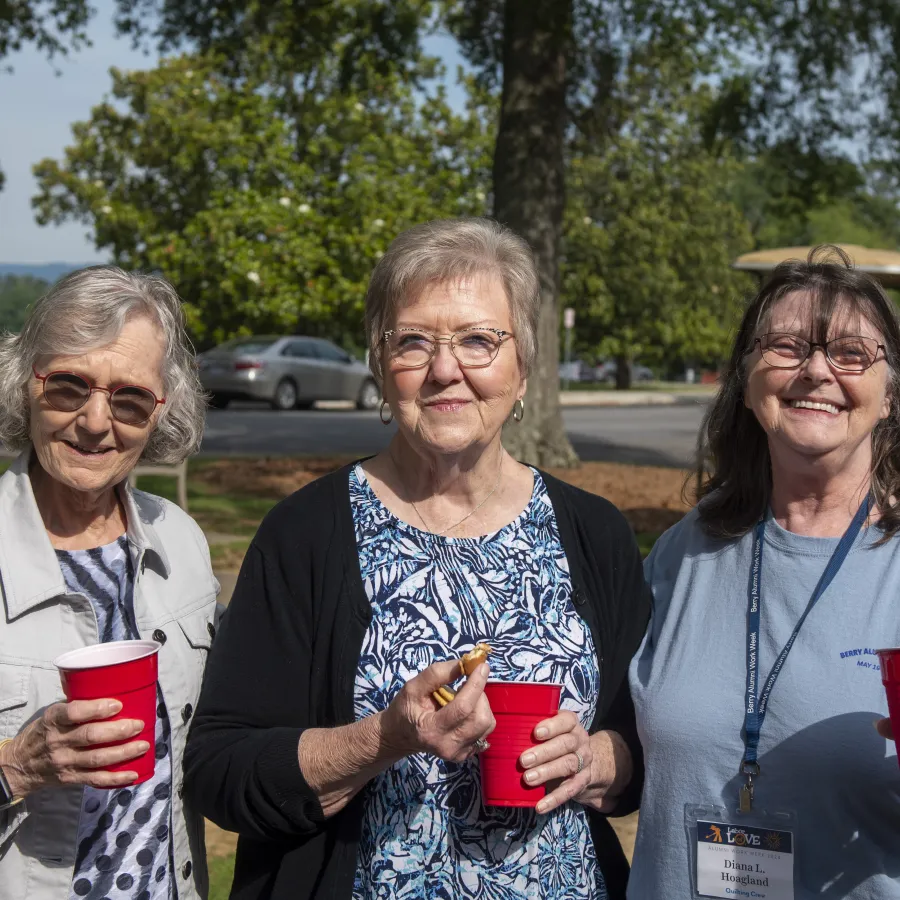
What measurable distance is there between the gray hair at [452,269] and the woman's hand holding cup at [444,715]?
0.83 metres

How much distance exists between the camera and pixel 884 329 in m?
2.45

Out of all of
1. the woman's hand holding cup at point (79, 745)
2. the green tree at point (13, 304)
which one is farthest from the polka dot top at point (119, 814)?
the green tree at point (13, 304)

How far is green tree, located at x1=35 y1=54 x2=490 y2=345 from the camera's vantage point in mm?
29109

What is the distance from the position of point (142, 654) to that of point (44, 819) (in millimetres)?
449

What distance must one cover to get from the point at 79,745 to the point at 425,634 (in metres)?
0.70

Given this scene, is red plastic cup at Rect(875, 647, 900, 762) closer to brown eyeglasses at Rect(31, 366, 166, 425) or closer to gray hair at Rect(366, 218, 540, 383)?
gray hair at Rect(366, 218, 540, 383)

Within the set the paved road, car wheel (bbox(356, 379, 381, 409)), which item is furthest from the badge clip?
car wheel (bbox(356, 379, 381, 409))

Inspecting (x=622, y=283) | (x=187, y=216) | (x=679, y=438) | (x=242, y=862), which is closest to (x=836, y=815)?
(x=242, y=862)

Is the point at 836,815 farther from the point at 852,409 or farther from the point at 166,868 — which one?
the point at 166,868

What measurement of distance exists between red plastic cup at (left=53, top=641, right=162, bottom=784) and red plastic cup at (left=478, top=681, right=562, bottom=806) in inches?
24.2

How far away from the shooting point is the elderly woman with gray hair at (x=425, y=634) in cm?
218

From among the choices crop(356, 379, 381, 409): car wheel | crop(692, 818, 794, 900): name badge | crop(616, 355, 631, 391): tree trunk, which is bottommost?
crop(616, 355, 631, 391): tree trunk

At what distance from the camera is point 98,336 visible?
2328mm

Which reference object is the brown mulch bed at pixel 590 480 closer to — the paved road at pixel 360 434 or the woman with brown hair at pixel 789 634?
the paved road at pixel 360 434
